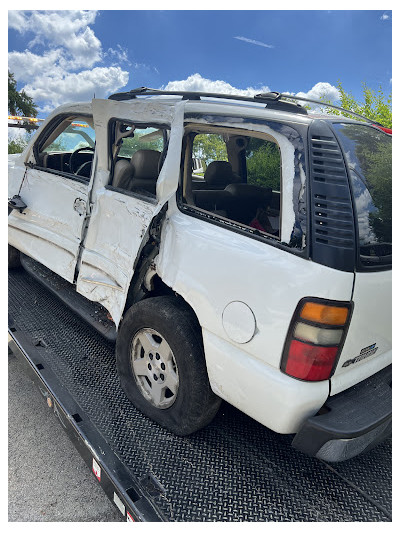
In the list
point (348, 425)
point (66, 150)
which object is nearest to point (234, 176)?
point (66, 150)

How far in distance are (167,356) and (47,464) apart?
108 centimetres

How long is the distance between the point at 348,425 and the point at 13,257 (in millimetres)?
3751

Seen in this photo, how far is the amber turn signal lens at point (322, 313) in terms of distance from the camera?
1.70m

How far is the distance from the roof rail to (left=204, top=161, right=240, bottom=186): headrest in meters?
0.66

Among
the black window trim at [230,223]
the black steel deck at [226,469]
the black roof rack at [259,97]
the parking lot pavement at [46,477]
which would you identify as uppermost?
the black roof rack at [259,97]

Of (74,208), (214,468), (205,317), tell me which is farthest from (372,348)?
(74,208)

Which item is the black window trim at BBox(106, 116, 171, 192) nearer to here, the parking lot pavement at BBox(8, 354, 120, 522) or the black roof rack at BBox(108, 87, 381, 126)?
the black roof rack at BBox(108, 87, 381, 126)

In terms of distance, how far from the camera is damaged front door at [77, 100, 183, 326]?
7.81 ft

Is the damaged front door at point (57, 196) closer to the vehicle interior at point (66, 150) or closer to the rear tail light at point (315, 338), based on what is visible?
the vehicle interior at point (66, 150)

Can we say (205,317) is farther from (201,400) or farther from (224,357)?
Answer: (201,400)

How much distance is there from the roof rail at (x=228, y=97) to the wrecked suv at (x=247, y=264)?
0.01 m

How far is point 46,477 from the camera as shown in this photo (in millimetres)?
2439

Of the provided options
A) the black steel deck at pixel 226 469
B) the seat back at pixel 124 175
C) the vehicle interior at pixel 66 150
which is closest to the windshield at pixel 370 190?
the black steel deck at pixel 226 469

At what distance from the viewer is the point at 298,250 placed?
1762 millimetres
